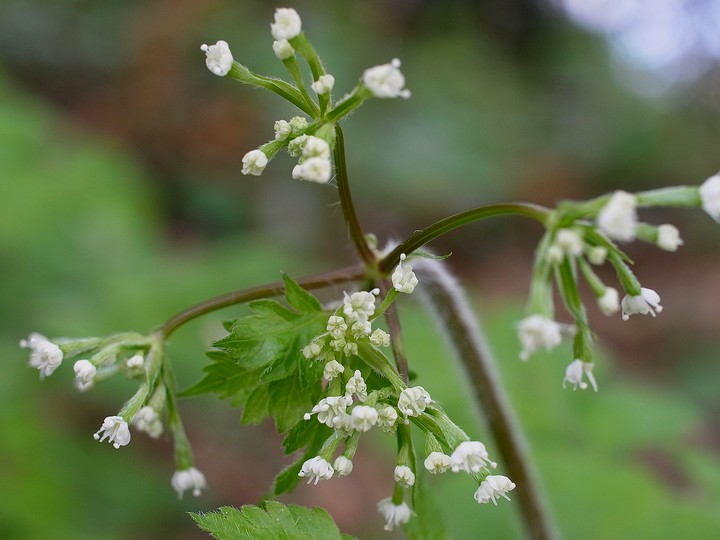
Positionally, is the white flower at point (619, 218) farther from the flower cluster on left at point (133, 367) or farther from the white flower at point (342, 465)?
the flower cluster on left at point (133, 367)

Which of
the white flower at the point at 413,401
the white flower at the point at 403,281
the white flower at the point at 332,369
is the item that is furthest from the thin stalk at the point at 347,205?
the white flower at the point at 413,401

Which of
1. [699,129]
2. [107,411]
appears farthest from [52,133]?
[699,129]

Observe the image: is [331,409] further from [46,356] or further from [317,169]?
[46,356]

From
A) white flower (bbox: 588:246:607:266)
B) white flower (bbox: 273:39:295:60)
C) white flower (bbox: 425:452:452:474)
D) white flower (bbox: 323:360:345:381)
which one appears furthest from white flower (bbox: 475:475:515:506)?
white flower (bbox: 273:39:295:60)

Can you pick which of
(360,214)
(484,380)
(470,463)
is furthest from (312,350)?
(360,214)

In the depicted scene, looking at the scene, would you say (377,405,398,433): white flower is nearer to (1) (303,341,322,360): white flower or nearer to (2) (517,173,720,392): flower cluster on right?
(1) (303,341,322,360): white flower

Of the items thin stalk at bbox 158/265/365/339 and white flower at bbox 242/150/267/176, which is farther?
thin stalk at bbox 158/265/365/339

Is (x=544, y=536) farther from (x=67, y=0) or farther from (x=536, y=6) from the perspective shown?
(x=536, y=6)
